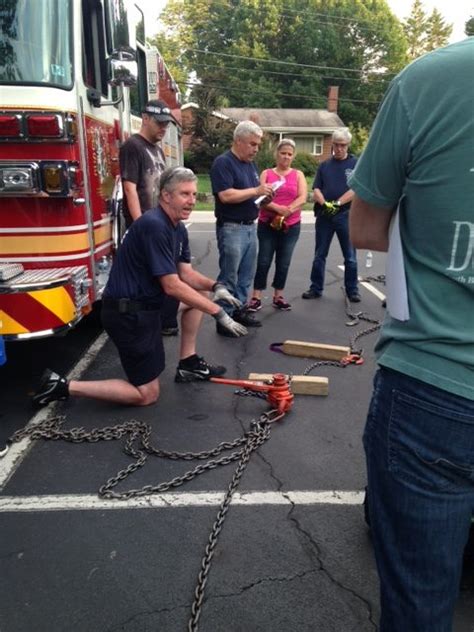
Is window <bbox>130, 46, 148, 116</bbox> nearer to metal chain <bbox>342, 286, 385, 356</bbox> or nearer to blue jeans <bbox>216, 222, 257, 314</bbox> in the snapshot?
blue jeans <bbox>216, 222, 257, 314</bbox>

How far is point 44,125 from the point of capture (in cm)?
348

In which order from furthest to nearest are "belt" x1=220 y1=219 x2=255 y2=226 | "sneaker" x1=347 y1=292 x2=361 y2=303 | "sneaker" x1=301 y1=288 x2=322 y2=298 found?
"sneaker" x1=301 y1=288 x2=322 y2=298 → "sneaker" x1=347 y1=292 x2=361 y2=303 → "belt" x1=220 y1=219 x2=255 y2=226

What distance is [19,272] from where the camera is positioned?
11.9ft

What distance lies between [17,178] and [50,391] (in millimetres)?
1419

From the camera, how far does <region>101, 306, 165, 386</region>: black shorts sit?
3682 millimetres

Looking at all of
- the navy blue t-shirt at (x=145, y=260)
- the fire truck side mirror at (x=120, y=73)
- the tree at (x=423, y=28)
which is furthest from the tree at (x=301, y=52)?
the navy blue t-shirt at (x=145, y=260)

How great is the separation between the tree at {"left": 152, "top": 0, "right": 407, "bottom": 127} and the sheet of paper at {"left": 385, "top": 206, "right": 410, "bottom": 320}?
52611 millimetres

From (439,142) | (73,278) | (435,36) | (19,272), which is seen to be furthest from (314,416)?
(435,36)

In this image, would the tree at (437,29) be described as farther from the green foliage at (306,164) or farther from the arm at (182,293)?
the arm at (182,293)

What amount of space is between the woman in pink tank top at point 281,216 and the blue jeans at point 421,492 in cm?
477

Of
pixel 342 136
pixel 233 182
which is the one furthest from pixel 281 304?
pixel 342 136

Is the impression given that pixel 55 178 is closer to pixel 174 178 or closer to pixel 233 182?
pixel 174 178

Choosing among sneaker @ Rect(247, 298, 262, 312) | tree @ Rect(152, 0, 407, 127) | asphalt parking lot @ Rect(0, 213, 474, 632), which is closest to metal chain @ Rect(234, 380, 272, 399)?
asphalt parking lot @ Rect(0, 213, 474, 632)

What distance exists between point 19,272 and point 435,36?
208 ft
